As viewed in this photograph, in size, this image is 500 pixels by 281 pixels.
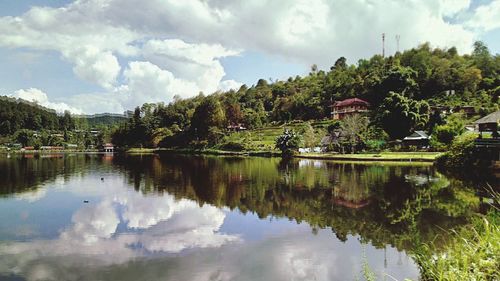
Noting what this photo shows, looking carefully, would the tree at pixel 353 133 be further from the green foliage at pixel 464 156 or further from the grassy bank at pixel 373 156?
the green foliage at pixel 464 156

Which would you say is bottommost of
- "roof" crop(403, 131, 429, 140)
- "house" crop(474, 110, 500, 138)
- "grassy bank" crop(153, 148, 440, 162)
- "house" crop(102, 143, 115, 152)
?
"grassy bank" crop(153, 148, 440, 162)

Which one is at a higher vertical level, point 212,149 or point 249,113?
point 249,113

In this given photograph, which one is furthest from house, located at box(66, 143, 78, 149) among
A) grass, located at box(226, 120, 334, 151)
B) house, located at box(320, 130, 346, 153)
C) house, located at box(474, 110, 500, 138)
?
house, located at box(474, 110, 500, 138)

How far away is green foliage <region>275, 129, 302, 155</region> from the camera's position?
5516 cm

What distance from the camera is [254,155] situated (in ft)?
201

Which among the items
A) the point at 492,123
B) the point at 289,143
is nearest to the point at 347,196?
the point at 492,123

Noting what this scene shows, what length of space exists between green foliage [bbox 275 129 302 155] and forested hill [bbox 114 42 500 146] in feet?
41.1

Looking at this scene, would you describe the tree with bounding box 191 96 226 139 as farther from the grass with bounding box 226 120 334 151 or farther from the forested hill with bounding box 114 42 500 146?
the grass with bounding box 226 120 334 151

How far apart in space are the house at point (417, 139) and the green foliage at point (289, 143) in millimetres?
14401

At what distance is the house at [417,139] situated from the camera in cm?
5159

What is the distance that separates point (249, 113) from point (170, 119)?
75.5ft

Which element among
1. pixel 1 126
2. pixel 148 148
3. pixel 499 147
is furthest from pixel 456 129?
pixel 1 126

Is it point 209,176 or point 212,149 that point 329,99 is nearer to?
point 212,149

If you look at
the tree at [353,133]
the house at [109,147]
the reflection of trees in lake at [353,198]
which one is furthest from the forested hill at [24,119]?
the reflection of trees in lake at [353,198]
